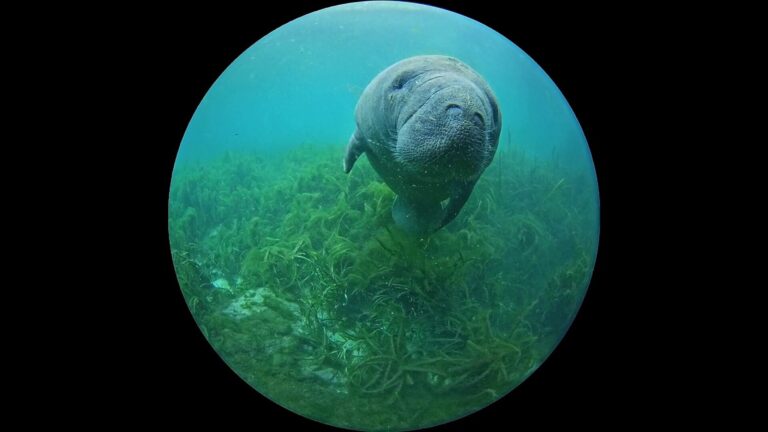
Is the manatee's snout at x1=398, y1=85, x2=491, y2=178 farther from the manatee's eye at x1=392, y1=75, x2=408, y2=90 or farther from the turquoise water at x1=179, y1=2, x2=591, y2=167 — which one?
the turquoise water at x1=179, y1=2, x2=591, y2=167

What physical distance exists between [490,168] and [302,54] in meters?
1.51

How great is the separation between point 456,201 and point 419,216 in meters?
0.33

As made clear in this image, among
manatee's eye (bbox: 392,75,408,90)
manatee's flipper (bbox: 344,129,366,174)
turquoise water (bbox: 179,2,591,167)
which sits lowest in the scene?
manatee's eye (bbox: 392,75,408,90)

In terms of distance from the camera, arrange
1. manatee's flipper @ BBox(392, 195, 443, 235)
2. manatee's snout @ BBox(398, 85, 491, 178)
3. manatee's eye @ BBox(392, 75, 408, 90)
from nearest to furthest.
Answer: manatee's snout @ BBox(398, 85, 491, 178) < manatee's eye @ BBox(392, 75, 408, 90) < manatee's flipper @ BBox(392, 195, 443, 235)

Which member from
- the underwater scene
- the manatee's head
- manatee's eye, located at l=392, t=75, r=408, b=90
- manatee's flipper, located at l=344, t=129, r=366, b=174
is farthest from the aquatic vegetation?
manatee's eye, located at l=392, t=75, r=408, b=90

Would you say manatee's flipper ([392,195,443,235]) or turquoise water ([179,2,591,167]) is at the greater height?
turquoise water ([179,2,591,167])

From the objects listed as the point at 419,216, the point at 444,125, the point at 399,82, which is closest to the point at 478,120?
the point at 444,125

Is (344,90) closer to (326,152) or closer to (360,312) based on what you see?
(326,152)

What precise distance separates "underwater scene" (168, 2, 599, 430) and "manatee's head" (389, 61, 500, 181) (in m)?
0.50

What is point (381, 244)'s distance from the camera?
3.60 m

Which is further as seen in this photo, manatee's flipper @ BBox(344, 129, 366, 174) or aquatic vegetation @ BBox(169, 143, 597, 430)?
manatee's flipper @ BBox(344, 129, 366, 174)

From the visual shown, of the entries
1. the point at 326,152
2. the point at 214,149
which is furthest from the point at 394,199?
the point at 214,149

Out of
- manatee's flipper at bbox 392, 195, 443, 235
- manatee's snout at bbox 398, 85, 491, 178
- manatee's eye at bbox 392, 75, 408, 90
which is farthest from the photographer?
manatee's flipper at bbox 392, 195, 443, 235

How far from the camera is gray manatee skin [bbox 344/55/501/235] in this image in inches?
102
